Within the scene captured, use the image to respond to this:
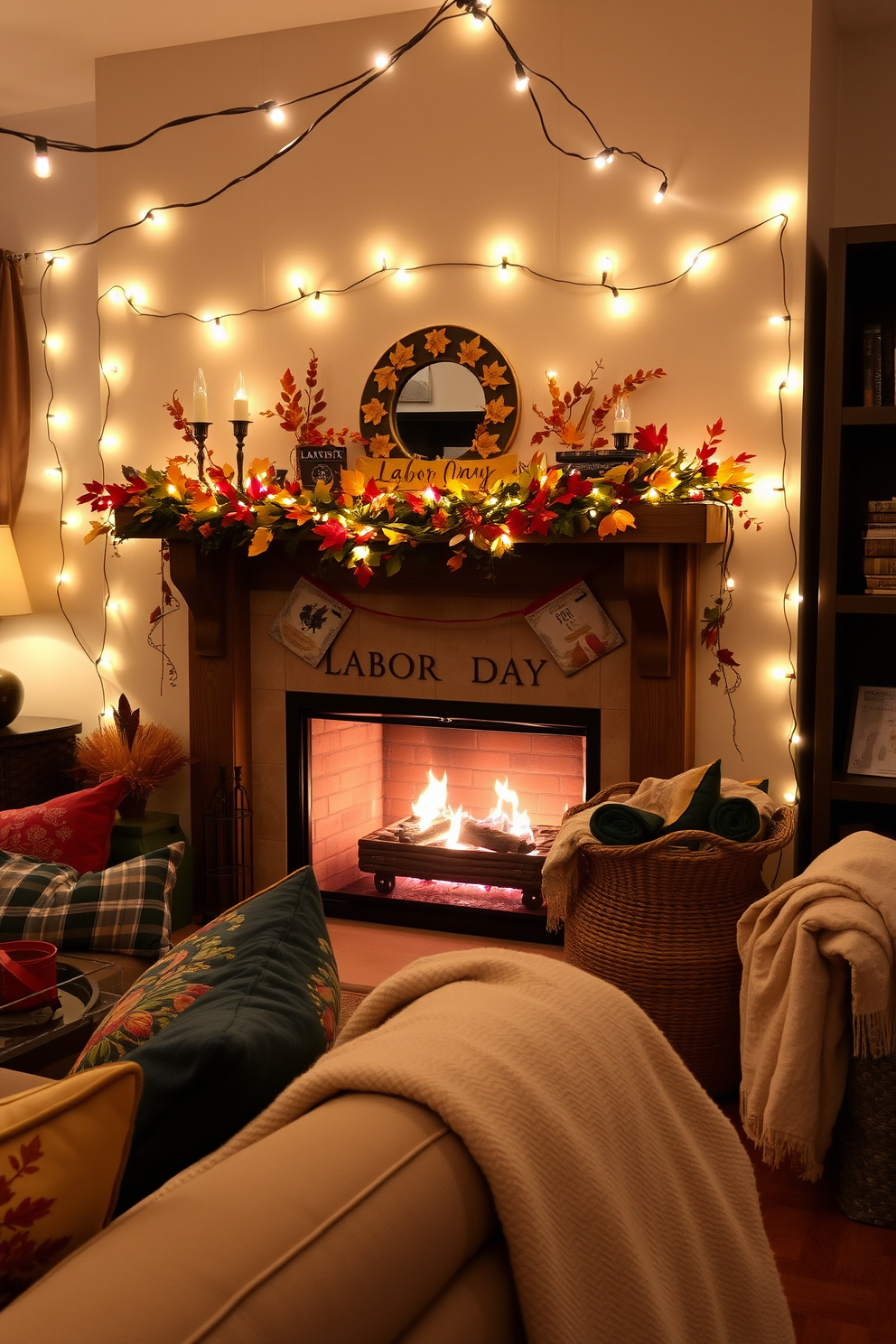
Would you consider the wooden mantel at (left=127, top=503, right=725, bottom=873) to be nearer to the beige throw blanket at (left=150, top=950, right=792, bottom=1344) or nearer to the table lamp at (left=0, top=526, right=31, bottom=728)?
the table lamp at (left=0, top=526, right=31, bottom=728)

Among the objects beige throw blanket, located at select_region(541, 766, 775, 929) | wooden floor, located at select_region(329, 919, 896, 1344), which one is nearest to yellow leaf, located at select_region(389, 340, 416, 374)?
beige throw blanket, located at select_region(541, 766, 775, 929)

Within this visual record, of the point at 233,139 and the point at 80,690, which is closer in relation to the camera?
the point at 233,139

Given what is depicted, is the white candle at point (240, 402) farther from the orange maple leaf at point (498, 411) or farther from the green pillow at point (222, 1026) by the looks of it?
the green pillow at point (222, 1026)

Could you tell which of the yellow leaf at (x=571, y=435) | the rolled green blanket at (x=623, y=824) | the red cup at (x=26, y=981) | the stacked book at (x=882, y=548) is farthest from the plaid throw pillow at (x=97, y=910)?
the stacked book at (x=882, y=548)

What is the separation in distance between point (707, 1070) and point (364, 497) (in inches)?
70.0

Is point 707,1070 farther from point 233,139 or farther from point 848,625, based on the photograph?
point 233,139

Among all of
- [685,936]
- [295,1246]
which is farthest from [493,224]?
[295,1246]

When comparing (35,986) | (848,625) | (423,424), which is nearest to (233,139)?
(423,424)

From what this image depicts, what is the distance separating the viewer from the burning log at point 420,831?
3.83 meters

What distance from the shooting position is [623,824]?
2635mm

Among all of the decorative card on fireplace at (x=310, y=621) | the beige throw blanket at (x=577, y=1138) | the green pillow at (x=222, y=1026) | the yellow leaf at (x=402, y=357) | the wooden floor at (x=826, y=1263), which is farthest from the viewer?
the decorative card on fireplace at (x=310, y=621)

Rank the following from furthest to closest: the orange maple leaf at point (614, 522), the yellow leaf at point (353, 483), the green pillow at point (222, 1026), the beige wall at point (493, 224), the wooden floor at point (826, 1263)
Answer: the yellow leaf at point (353, 483) → the beige wall at point (493, 224) → the orange maple leaf at point (614, 522) → the wooden floor at point (826, 1263) → the green pillow at point (222, 1026)

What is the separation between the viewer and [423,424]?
361cm

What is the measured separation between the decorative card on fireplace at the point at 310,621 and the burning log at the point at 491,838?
0.74 metres
